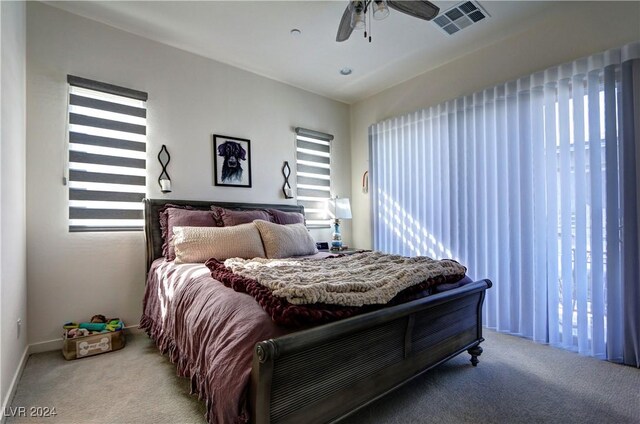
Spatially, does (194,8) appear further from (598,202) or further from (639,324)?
(639,324)

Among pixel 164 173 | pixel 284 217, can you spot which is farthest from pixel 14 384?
pixel 284 217

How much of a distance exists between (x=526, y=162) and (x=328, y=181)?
8.01 feet

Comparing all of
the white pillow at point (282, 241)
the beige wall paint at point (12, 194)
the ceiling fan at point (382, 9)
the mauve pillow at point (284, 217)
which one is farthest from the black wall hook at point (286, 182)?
the beige wall paint at point (12, 194)

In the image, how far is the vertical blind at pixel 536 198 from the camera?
2314 millimetres

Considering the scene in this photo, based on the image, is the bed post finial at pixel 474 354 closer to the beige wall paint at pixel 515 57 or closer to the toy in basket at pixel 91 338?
the beige wall paint at pixel 515 57

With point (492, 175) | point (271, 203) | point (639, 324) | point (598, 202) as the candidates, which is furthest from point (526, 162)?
point (271, 203)

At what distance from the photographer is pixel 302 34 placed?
2.94m

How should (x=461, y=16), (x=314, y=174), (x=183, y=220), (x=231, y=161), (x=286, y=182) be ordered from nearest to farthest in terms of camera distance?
1. (x=461, y=16)
2. (x=183, y=220)
3. (x=231, y=161)
4. (x=286, y=182)
5. (x=314, y=174)

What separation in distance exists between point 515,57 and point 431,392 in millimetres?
3028

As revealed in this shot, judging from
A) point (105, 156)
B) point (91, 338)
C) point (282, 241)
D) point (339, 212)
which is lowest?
point (91, 338)

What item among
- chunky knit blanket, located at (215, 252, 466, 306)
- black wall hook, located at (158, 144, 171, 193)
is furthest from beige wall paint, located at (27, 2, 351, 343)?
chunky knit blanket, located at (215, 252, 466, 306)

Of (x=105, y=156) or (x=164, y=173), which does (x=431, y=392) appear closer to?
(x=164, y=173)

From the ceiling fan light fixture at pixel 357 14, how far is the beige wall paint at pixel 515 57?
68.7 inches

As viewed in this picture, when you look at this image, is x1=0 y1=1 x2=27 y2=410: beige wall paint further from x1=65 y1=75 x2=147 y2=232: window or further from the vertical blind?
the vertical blind
